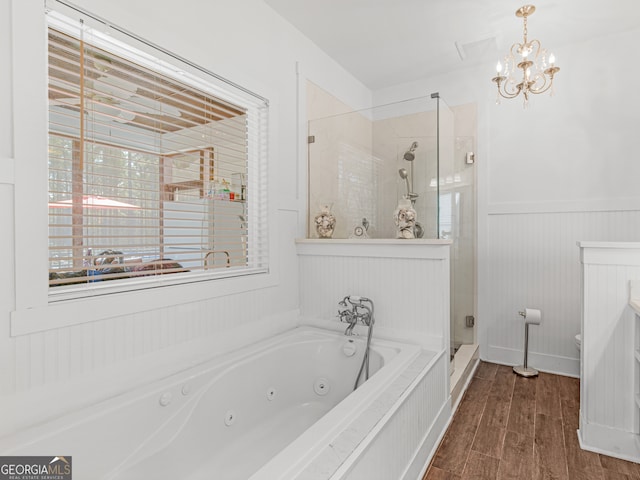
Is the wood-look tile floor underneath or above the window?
underneath

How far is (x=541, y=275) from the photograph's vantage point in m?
2.90

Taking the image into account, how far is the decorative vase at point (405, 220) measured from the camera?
2166 mm

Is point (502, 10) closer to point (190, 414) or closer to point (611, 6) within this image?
point (611, 6)

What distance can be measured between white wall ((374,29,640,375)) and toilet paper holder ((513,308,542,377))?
12 cm

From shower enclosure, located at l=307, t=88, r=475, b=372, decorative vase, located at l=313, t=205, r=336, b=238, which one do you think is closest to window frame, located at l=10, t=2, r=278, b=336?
decorative vase, located at l=313, t=205, r=336, b=238

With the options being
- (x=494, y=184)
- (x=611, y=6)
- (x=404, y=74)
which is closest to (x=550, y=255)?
(x=494, y=184)

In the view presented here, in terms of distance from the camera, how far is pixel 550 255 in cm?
286

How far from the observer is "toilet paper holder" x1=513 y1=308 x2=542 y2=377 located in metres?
2.73

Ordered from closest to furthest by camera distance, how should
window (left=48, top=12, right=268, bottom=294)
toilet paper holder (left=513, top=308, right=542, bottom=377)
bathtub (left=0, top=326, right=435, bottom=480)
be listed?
bathtub (left=0, top=326, right=435, bottom=480) → window (left=48, top=12, right=268, bottom=294) → toilet paper holder (left=513, top=308, right=542, bottom=377)

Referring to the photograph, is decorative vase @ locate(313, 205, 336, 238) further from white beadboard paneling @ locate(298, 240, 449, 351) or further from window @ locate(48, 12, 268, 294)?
window @ locate(48, 12, 268, 294)

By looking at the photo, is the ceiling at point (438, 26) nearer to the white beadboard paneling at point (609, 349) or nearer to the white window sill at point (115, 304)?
the white beadboard paneling at point (609, 349)

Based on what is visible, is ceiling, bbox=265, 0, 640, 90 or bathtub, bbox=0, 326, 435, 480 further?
ceiling, bbox=265, 0, 640, 90

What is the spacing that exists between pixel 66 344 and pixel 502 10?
120 inches

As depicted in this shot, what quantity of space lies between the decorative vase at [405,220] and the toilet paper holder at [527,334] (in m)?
1.36
